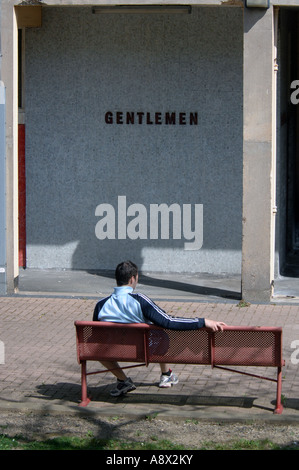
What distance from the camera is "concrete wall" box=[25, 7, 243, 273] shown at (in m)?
14.6

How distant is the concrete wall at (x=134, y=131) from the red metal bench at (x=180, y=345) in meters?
7.37

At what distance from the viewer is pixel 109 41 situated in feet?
48.3

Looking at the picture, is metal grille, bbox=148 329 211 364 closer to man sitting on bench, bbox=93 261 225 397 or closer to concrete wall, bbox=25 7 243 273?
man sitting on bench, bbox=93 261 225 397

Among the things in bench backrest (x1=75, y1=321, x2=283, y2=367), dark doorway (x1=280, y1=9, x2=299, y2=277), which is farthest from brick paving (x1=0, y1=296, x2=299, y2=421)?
dark doorway (x1=280, y1=9, x2=299, y2=277)

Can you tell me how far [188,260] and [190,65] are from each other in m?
3.41

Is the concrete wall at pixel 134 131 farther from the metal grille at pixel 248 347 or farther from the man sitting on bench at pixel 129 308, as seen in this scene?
the metal grille at pixel 248 347

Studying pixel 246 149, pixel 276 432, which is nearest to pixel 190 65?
pixel 246 149

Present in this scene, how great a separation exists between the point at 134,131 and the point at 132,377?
710 centimetres

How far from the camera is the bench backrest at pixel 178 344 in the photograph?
24.3ft

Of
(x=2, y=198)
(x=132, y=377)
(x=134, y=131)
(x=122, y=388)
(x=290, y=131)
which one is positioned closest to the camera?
(x=122, y=388)

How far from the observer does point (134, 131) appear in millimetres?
14930

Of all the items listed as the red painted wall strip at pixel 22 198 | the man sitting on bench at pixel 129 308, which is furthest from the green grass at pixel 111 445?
the red painted wall strip at pixel 22 198

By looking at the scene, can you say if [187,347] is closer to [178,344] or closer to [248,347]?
[178,344]

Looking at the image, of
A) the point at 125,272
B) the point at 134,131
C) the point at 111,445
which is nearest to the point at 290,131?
the point at 134,131
